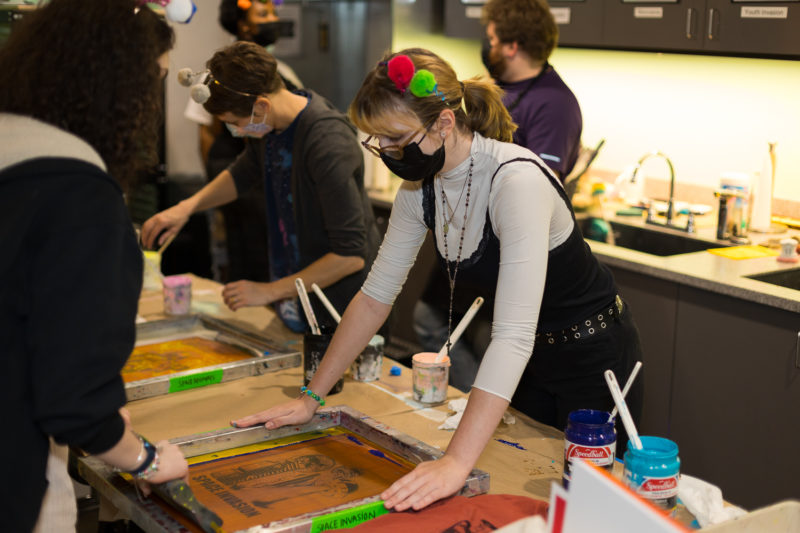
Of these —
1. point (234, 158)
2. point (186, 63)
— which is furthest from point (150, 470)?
point (186, 63)

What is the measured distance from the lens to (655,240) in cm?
320

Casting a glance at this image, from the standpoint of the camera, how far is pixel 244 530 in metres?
1.30

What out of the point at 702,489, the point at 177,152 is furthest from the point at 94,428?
the point at 177,152

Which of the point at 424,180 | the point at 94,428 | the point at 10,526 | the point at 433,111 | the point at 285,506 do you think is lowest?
the point at 285,506

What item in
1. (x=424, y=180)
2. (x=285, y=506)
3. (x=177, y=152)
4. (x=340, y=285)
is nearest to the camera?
(x=285, y=506)

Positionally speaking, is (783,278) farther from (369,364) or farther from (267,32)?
(267,32)

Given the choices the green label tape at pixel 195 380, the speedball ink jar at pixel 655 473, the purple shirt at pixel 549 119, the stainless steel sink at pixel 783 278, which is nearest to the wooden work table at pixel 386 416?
the green label tape at pixel 195 380

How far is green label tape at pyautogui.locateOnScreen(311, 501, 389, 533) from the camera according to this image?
133cm

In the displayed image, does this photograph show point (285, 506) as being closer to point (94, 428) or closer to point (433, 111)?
point (94, 428)

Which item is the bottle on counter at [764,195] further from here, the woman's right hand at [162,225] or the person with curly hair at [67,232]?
the person with curly hair at [67,232]

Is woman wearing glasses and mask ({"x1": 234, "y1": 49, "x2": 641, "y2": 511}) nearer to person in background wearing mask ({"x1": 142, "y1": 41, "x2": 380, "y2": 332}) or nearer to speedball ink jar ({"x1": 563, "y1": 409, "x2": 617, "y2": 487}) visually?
speedball ink jar ({"x1": 563, "y1": 409, "x2": 617, "y2": 487})

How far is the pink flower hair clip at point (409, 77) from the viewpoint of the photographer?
1.50 meters

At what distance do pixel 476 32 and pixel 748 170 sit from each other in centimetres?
131

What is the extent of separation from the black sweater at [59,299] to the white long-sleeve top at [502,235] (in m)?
0.63
